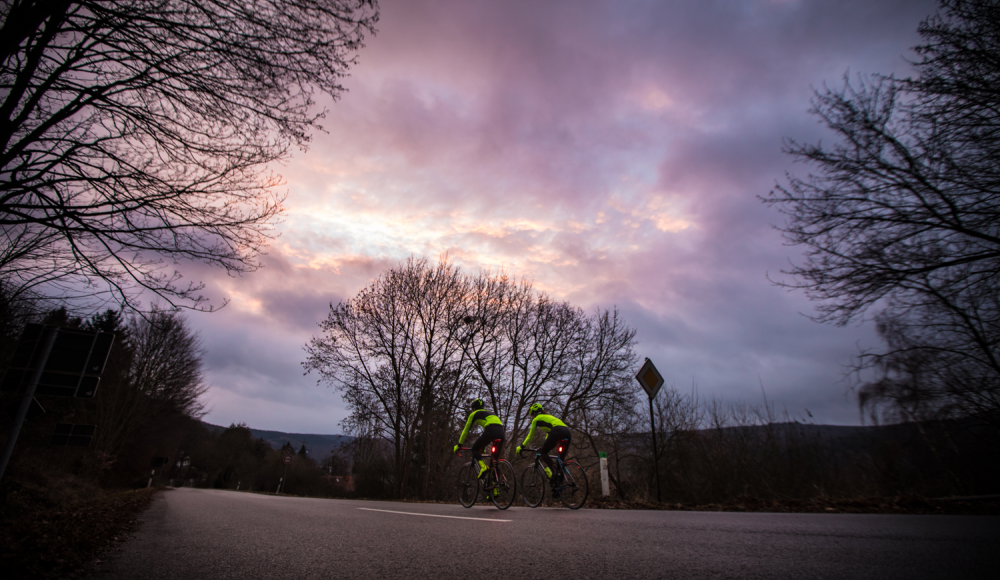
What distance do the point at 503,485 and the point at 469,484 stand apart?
2.25 ft

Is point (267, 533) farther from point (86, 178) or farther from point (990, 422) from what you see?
point (990, 422)

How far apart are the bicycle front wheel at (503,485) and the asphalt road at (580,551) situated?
3205mm

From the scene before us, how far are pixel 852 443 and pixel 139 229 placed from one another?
12.6 meters

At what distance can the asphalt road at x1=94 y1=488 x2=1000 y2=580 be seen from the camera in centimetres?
233

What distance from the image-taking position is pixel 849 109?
26.8ft

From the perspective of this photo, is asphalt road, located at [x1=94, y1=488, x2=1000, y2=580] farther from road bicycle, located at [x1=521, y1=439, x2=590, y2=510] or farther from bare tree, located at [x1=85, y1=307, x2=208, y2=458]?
bare tree, located at [x1=85, y1=307, x2=208, y2=458]

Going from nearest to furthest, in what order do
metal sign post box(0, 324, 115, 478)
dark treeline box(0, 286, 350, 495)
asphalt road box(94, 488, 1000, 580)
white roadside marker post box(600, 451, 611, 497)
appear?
1. asphalt road box(94, 488, 1000, 580)
2. metal sign post box(0, 324, 115, 478)
3. white roadside marker post box(600, 451, 611, 497)
4. dark treeline box(0, 286, 350, 495)

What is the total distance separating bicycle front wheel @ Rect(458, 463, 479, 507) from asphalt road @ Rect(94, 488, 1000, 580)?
3.42 meters

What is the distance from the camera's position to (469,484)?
7.86 m

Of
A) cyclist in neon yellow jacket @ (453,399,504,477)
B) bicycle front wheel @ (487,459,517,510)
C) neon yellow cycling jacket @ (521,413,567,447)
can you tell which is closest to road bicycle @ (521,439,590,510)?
neon yellow cycling jacket @ (521,413,567,447)

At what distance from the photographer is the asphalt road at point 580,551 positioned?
2.33m

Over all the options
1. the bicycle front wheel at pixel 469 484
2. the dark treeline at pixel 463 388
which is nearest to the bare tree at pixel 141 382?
the dark treeline at pixel 463 388

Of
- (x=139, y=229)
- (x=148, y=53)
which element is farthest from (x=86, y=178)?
(x=148, y=53)

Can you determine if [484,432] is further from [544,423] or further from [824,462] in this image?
[824,462]
